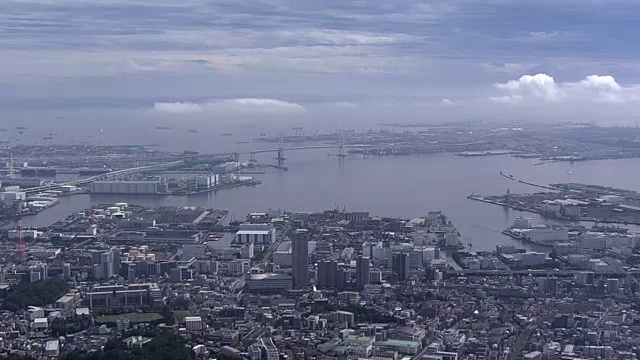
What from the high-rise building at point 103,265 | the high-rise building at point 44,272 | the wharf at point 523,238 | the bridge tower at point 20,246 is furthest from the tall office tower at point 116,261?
the wharf at point 523,238

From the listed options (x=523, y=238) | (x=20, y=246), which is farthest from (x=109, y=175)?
(x=523, y=238)

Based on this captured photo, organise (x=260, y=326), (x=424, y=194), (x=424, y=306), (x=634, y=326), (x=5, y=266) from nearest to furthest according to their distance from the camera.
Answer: (x=634, y=326)
(x=260, y=326)
(x=424, y=306)
(x=5, y=266)
(x=424, y=194)

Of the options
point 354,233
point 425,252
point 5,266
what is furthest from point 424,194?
point 5,266

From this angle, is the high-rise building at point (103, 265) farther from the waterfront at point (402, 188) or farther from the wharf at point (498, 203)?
the wharf at point (498, 203)

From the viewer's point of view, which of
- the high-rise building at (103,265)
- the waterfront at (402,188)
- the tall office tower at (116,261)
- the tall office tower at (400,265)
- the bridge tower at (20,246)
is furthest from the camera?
the waterfront at (402,188)

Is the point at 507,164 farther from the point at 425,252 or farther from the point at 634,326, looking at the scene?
the point at 634,326

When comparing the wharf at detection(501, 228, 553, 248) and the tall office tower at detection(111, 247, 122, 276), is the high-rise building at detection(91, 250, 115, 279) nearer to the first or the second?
the tall office tower at detection(111, 247, 122, 276)
